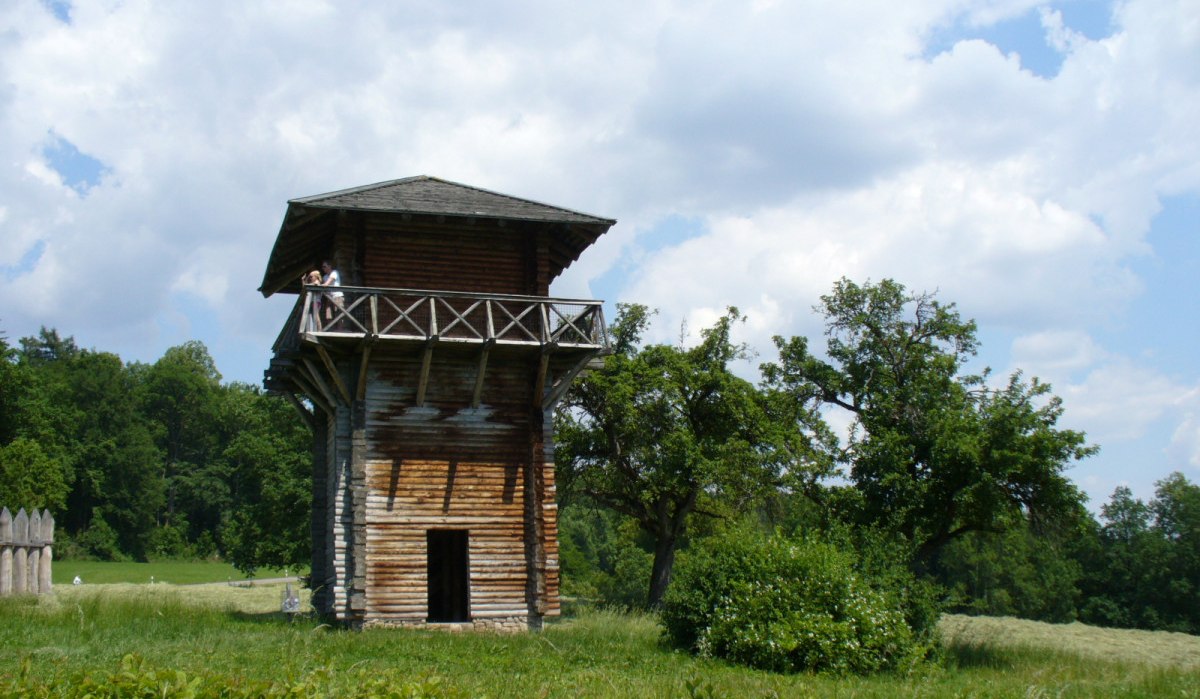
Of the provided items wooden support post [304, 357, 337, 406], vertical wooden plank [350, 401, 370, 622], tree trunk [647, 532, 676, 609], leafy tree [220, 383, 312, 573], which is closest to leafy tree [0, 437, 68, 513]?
leafy tree [220, 383, 312, 573]

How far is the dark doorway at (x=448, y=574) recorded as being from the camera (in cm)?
2630

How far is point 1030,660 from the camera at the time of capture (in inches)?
1014

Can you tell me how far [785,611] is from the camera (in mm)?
18922

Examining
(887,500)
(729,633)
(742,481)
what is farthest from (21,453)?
(729,633)

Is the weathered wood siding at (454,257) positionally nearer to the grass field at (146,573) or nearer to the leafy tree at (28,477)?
the grass field at (146,573)

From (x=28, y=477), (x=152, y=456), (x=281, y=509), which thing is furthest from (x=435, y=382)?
(x=152, y=456)

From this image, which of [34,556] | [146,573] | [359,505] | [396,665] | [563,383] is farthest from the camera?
[146,573]

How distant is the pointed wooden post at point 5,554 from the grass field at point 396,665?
0.73m

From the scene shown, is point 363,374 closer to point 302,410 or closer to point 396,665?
point 302,410

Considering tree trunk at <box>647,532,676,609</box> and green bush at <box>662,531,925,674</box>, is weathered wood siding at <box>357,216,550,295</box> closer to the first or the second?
Result: green bush at <box>662,531,925,674</box>

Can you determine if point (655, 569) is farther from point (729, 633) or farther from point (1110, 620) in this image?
point (1110, 620)

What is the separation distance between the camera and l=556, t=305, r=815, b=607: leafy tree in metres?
34.7

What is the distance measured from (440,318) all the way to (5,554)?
8.93 metres

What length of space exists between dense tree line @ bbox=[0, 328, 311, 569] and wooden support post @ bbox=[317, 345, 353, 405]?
67.6 ft
